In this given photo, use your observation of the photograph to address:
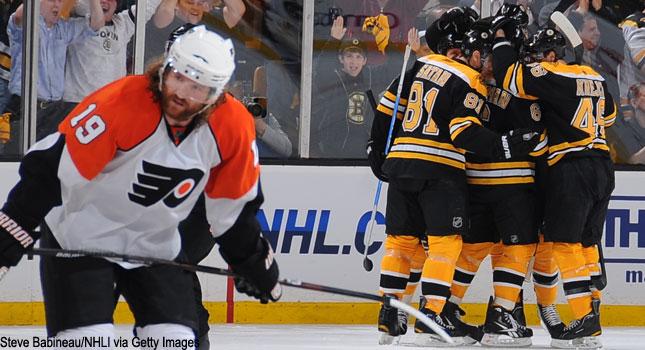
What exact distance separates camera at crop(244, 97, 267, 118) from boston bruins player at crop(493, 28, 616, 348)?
69.0 inches

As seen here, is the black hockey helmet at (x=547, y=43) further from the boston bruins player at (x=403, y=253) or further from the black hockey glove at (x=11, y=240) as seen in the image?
the black hockey glove at (x=11, y=240)

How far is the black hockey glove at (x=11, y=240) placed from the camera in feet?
11.3

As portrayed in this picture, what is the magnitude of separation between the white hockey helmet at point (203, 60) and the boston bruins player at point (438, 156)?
276cm

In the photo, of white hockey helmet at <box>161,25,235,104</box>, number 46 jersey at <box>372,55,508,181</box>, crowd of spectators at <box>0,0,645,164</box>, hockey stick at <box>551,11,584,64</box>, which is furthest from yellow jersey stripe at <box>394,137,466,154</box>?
white hockey helmet at <box>161,25,235,104</box>

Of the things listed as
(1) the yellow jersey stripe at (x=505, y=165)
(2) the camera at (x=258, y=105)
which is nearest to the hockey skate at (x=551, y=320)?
(1) the yellow jersey stripe at (x=505, y=165)

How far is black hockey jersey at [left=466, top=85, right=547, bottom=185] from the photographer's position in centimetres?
654

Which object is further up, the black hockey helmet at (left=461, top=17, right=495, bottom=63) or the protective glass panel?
the black hockey helmet at (left=461, top=17, right=495, bottom=63)

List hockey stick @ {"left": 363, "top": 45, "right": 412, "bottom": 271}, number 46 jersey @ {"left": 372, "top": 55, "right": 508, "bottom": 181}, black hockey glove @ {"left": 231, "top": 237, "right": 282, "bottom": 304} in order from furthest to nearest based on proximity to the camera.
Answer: hockey stick @ {"left": 363, "top": 45, "right": 412, "bottom": 271}
number 46 jersey @ {"left": 372, "top": 55, "right": 508, "bottom": 181}
black hockey glove @ {"left": 231, "top": 237, "right": 282, "bottom": 304}

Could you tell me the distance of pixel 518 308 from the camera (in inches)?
269

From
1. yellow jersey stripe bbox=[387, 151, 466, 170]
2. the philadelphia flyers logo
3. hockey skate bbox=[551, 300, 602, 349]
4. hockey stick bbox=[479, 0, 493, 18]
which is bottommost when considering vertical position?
hockey skate bbox=[551, 300, 602, 349]

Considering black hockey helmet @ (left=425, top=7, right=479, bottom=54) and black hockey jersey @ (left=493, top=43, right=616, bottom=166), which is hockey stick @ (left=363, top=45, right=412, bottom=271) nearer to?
black hockey helmet @ (left=425, top=7, right=479, bottom=54)

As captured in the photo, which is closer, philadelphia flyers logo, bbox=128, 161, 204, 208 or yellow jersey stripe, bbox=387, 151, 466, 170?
philadelphia flyers logo, bbox=128, 161, 204, 208

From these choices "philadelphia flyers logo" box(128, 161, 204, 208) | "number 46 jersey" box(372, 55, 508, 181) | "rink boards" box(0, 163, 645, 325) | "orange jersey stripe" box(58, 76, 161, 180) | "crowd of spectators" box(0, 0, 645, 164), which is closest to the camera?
"orange jersey stripe" box(58, 76, 161, 180)

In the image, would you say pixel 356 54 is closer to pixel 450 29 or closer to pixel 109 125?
pixel 450 29
